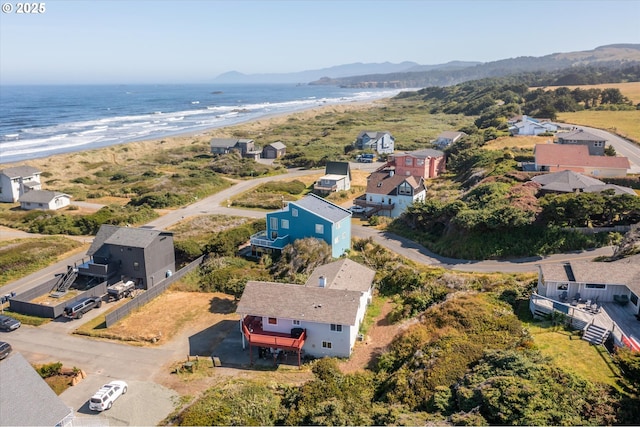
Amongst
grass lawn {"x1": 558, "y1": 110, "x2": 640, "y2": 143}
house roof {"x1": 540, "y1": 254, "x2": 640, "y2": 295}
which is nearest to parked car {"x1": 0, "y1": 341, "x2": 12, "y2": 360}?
house roof {"x1": 540, "y1": 254, "x2": 640, "y2": 295}

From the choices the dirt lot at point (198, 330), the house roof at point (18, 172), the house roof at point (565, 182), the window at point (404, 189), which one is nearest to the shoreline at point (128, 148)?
the house roof at point (18, 172)

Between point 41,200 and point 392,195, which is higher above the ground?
point 392,195

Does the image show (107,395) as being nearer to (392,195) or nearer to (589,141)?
(392,195)

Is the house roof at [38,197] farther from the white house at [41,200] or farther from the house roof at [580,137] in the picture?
the house roof at [580,137]

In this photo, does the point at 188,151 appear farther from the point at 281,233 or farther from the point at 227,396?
the point at 227,396

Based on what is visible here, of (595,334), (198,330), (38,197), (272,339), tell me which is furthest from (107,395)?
(38,197)

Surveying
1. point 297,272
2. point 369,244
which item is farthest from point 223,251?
point 369,244
